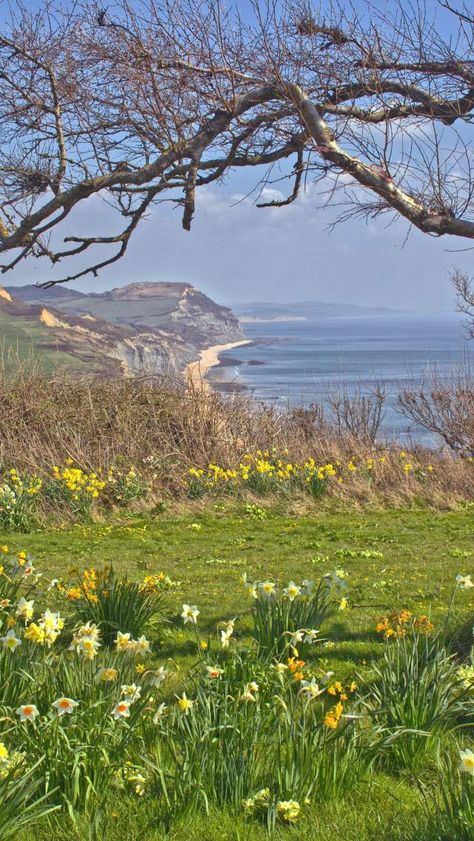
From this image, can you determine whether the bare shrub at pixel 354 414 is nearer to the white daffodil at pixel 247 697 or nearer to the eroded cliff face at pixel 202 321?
the white daffodil at pixel 247 697

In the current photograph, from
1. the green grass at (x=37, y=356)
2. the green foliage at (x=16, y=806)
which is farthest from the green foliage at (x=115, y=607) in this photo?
the green grass at (x=37, y=356)

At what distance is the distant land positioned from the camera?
133ft

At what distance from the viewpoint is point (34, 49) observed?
8.48m

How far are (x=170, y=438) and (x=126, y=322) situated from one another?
285 feet

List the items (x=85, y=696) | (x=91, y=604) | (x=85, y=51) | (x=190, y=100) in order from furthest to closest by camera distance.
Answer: (x=85, y=51), (x=190, y=100), (x=91, y=604), (x=85, y=696)

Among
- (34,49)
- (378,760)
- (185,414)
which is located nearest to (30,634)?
(378,760)

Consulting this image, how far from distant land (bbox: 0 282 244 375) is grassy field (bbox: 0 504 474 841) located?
6689mm

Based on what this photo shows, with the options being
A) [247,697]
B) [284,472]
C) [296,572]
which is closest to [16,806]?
[247,697]

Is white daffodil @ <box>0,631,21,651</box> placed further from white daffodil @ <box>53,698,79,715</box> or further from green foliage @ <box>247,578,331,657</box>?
green foliage @ <box>247,578,331,657</box>

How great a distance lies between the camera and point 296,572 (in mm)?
8641

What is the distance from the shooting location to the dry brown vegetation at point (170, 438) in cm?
1494

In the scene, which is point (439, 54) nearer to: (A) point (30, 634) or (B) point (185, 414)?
(A) point (30, 634)

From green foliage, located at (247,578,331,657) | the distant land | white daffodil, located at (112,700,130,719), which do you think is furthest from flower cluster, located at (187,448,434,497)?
white daffodil, located at (112,700,130,719)

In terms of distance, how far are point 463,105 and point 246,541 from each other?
594 centimetres
